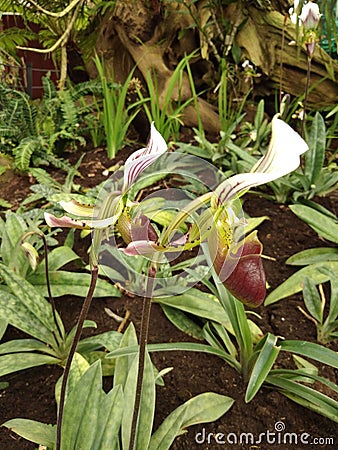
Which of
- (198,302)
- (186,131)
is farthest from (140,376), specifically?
(186,131)

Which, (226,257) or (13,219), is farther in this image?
(13,219)

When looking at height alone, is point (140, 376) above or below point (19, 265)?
above

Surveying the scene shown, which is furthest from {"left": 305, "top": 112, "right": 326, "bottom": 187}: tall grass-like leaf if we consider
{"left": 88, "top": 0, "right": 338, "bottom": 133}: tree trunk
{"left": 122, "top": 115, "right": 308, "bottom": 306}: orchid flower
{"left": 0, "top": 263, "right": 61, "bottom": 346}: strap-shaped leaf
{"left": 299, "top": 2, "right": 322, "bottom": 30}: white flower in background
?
{"left": 122, "top": 115, "right": 308, "bottom": 306}: orchid flower

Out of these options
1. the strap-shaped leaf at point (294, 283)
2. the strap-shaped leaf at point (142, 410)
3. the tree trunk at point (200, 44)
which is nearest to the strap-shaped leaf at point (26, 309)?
the strap-shaped leaf at point (142, 410)

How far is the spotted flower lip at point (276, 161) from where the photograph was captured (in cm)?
46

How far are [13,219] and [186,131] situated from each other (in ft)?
4.79

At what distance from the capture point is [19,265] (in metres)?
1.31

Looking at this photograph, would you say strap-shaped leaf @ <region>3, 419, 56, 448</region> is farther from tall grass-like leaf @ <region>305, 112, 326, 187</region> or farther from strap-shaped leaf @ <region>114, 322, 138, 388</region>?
tall grass-like leaf @ <region>305, 112, 326, 187</region>

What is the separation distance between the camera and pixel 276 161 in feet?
1.56

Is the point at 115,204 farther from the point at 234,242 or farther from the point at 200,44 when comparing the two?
A: the point at 200,44

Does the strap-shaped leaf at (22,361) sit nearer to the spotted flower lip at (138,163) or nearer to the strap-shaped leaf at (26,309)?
the strap-shaped leaf at (26,309)

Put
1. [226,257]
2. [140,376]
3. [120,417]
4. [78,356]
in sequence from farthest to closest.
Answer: [78,356] < [120,417] < [140,376] < [226,257]

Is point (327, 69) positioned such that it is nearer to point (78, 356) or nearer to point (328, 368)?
point (328, 368)

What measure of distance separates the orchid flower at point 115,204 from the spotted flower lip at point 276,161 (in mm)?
87
